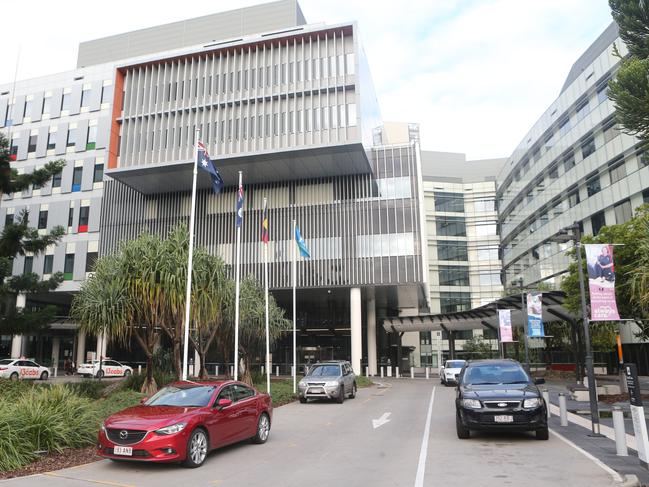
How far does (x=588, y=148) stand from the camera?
42250 millimetres

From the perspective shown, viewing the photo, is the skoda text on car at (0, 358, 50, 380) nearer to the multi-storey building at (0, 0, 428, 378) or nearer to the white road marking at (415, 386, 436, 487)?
the multi-storey building at (0, 0, 428, 378)

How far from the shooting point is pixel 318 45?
40.4m

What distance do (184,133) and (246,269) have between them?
1224 cm

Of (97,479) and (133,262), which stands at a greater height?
(133,262)

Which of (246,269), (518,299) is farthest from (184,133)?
(518,299)

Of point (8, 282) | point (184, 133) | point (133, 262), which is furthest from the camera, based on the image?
point (184, 133)

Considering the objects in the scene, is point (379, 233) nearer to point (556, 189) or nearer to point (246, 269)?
point (246, 269)

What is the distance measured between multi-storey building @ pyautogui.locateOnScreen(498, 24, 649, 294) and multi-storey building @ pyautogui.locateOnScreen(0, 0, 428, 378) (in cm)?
1409

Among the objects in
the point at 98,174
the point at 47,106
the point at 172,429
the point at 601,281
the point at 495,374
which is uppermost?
the point at 47,106

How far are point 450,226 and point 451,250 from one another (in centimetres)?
372

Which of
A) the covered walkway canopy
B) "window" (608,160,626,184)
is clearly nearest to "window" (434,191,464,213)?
the covered walkway canopy

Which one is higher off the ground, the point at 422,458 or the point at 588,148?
the point at 588,148

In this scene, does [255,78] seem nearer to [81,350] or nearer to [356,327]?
[356,327]

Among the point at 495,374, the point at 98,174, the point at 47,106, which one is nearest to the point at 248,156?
the point at 98,174
